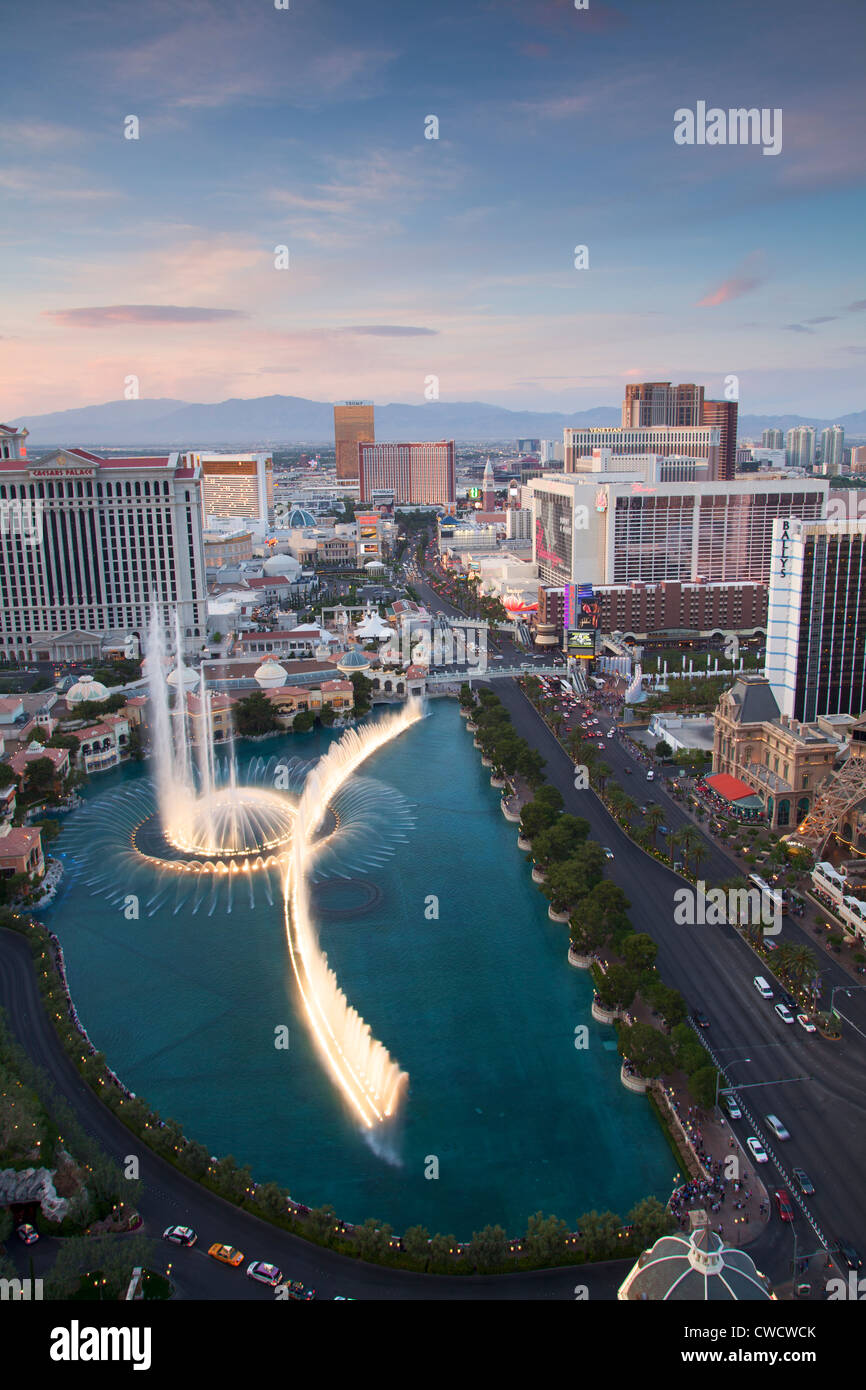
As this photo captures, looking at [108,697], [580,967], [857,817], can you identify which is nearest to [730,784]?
[857,817]

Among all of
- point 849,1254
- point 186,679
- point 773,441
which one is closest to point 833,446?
point 773,441

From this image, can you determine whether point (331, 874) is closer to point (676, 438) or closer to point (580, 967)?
point (580, 967)

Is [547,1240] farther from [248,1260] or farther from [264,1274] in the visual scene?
[248,1260]

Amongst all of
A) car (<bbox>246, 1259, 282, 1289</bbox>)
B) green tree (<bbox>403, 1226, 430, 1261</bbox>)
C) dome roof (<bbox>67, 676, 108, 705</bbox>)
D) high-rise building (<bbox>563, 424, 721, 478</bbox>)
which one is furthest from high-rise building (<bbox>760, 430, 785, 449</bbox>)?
car (<bbox>246, 1259, 282, 1289</bbox>)

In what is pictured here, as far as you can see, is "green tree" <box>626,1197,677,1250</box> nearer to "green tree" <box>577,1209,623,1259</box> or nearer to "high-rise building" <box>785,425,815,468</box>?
"green tree" <box>577,1209,623,1259</box>

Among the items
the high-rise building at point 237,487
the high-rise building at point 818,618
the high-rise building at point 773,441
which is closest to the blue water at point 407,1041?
the high-rise building at point 818,618
